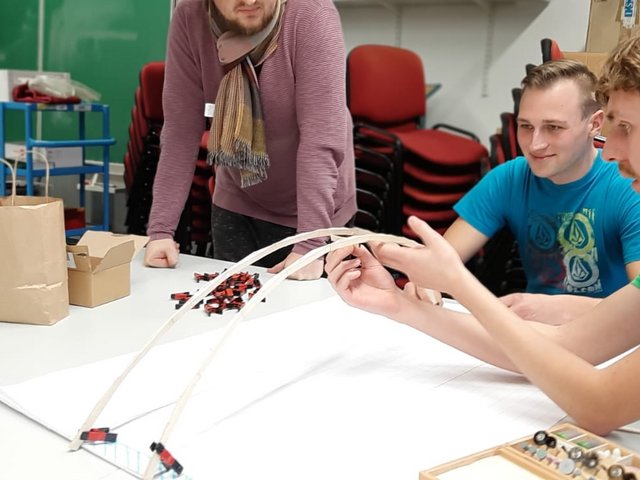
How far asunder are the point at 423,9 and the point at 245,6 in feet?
6.52

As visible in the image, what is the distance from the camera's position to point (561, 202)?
154cm

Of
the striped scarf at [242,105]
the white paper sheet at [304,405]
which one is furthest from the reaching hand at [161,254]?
the white paper sheet at [304,405]

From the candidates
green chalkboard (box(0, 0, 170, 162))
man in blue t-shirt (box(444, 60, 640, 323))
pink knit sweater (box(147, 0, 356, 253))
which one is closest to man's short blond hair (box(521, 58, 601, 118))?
man in blue t-shirt (box(444, 60, 640, 323))

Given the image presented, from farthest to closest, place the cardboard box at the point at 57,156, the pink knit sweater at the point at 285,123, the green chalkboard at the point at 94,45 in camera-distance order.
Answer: the green chalkboard at the point at 94,45, the cardboard box at the point at 57,156, the pink knit sweater at the point at 285,123

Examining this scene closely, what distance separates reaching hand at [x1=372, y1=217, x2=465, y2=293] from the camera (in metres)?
0.86

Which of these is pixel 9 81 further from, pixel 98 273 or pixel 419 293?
pixel 419 293

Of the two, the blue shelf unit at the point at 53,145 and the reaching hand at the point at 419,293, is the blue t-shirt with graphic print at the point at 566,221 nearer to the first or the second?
the reaching hand at the point at 419,293

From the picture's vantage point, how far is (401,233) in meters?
2.82

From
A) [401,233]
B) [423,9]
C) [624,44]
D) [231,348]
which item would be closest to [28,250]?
[231,348]

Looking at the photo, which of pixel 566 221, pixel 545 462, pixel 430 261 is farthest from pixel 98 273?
pixel 566 221

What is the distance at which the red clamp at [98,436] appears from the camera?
732 millimetres

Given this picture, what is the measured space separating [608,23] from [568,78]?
2.80ft

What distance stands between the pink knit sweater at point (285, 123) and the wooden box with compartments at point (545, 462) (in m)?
0.82

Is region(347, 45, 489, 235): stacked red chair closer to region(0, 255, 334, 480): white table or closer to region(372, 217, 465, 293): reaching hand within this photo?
region(0, 255, 334, 480): white table
